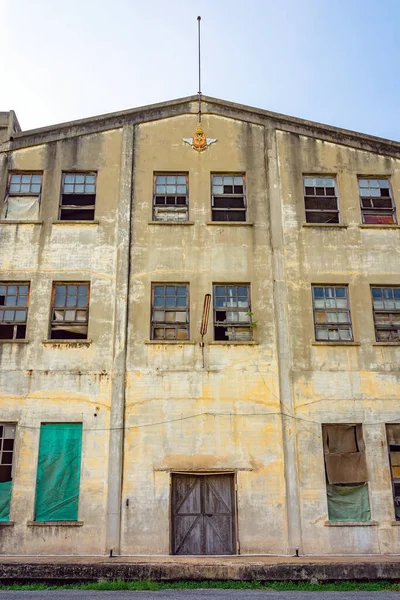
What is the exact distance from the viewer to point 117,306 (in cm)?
1634

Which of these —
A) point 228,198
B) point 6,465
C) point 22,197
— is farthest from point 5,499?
point 228,198

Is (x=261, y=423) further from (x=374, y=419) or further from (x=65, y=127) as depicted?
(x=65, y=127)

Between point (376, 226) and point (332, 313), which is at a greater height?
point (376, 226)

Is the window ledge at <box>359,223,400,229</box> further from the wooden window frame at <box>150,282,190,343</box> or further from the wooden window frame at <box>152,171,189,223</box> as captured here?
the wooden window frame at <box>150,282,190,343</box>

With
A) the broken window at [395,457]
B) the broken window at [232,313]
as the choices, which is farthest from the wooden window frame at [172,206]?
the broken window at [395,457]

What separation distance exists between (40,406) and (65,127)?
8372 millimetres

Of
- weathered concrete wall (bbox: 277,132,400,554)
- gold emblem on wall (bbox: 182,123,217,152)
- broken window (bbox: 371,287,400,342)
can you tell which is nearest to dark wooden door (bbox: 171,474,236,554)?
weathered concrete wall (bbox: 277,132,400,554)

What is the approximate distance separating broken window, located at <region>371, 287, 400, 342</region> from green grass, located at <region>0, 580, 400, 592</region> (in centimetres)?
643

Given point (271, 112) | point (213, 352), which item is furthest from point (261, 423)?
point (271, 112)

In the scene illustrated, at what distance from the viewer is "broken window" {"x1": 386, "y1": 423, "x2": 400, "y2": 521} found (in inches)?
592

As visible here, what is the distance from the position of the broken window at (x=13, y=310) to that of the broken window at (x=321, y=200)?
841 cm

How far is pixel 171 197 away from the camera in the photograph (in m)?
17.8

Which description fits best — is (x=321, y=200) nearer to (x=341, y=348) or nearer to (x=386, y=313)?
(x=386, y=313)

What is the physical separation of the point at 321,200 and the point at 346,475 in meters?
7.88
